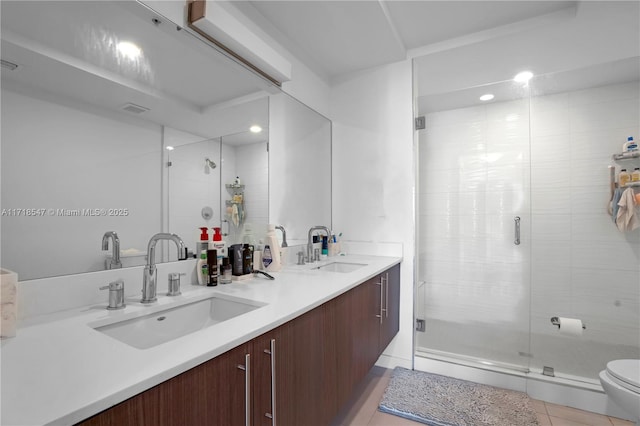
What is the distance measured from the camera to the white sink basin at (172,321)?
967 millimetres

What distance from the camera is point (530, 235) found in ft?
7.65

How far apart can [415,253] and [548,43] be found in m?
1.74

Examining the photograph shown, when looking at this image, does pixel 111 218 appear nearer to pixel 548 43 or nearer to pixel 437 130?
pixel 437 130

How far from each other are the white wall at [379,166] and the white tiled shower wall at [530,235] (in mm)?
169

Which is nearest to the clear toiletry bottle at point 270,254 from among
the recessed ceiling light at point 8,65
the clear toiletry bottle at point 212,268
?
the clear toiletry bottle at point 212,268

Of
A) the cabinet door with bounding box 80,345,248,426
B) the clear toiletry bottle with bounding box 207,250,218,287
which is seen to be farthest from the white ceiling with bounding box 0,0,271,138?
the cabinet door with bounding box 80,345,248,426

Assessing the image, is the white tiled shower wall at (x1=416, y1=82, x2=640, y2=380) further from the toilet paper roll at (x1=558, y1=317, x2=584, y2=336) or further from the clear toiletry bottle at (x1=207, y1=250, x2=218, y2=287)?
the clear toiletry bottle at (x1=207, y1=250, x2=218, y2=287)

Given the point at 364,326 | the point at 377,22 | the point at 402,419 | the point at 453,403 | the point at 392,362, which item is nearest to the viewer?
the point at 364,326

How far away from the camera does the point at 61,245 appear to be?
1.00m

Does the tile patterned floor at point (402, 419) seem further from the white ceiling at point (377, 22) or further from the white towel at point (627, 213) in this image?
the white ceiling at point (377, 22)

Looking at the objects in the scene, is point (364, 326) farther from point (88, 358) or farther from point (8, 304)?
point (8, 304)

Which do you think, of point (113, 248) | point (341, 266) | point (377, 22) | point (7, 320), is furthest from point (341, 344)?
point (377, 22)

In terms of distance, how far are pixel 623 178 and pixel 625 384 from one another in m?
1.33

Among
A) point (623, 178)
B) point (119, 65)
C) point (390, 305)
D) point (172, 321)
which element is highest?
point (119, 65)
